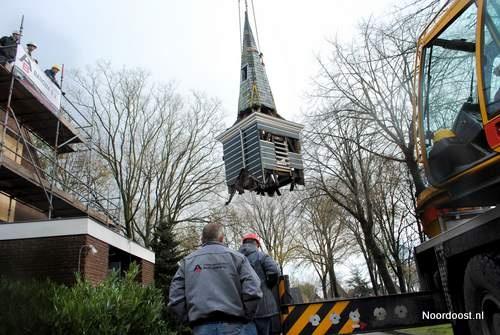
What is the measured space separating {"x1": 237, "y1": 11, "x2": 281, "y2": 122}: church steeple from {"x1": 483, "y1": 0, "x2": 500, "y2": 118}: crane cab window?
6.93 meters

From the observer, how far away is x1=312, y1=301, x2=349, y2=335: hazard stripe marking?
5016 mm

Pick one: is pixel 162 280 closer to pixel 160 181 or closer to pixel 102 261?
pixel 160 181

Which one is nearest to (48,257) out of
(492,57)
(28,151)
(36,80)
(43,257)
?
(43,257)

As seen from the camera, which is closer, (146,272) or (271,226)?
(146,272)

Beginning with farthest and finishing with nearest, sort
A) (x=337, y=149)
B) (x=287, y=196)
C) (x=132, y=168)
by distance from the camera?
(x=287, y=196) < (x=132, y=168) < (x=337, y=149)

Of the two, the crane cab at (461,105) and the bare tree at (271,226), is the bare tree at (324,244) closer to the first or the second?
the bare tree at (271,226)

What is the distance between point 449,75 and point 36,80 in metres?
12.1

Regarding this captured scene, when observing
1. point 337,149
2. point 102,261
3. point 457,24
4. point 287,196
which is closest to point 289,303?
point 457,24

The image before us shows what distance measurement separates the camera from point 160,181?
25516mm

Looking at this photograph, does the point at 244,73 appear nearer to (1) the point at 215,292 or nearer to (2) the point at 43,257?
(2) the point at 43,257

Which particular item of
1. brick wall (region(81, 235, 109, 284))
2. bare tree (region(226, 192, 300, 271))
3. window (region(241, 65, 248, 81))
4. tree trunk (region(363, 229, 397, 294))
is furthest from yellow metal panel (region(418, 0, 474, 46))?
bare tree (region(226, 192, 300, 271))

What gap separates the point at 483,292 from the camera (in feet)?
12.7

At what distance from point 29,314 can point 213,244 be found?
1988mm

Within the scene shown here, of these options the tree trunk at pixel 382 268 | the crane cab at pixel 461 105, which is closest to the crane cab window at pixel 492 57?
the crane cab at pixel 461 105
